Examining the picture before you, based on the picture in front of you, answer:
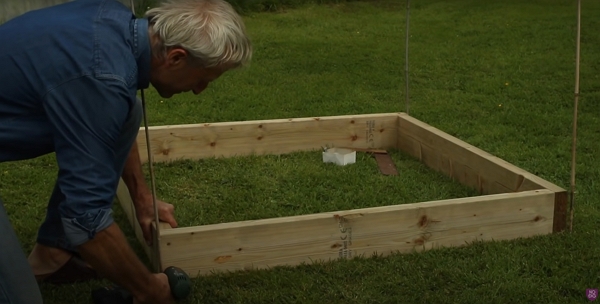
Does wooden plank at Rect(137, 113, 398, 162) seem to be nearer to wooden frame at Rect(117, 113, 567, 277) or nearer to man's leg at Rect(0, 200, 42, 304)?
wooden frame at Rect(117, 113, 567, 277)

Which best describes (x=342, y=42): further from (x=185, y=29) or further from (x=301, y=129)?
(x=185, y=29)

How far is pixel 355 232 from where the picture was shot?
120 inches

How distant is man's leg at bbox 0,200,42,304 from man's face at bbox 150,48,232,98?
23.0 inches

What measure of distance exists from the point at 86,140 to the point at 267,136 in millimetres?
2692

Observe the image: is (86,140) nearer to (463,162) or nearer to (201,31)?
(201,31)

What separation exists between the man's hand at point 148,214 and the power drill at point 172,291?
10.8 inches

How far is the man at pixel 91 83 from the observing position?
1.95 m

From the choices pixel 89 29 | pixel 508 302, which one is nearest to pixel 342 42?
pixel 508 302

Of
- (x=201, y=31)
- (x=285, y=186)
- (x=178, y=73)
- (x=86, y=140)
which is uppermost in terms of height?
(x=201, y=31)

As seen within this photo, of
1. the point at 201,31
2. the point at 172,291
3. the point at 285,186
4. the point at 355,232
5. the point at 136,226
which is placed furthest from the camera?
the point at 285,186

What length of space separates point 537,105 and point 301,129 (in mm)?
2256

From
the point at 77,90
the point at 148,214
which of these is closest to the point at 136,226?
the point at 148,214

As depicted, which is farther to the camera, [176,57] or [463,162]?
[463,162]

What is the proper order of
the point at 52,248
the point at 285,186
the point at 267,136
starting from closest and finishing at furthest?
the point at 52,248, the point at 285,186, the point at 267,136
